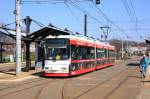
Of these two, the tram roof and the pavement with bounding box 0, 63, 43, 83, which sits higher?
the tram roof

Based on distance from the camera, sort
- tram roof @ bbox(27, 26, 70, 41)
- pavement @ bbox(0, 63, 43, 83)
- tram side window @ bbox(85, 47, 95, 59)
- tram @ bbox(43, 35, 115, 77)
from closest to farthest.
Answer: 1. pavement @ bbox(0, 63, 43, 83)
2. tram @ bbox(43, 35, 115, 77)
3. tram roof @ bbox(27, 26, 70, 41)
4. tram side window @ bbox(85, 47, 95, 59)

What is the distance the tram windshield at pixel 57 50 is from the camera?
2841 cm

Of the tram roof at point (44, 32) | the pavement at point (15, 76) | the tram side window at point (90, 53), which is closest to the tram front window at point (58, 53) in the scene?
the pavement at point (15, 76)

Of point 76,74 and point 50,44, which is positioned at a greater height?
point 50,44

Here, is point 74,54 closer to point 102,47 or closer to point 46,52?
point 46,52

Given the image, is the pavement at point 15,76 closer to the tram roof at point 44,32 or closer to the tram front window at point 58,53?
the tram front window at point 58,53

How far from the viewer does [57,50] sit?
28.4 meters

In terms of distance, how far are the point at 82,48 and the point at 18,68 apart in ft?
17.5

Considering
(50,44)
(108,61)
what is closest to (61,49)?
(50,44)

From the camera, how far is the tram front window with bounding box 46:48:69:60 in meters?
28.4

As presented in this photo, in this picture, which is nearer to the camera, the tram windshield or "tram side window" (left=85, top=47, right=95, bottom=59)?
the tram windshield

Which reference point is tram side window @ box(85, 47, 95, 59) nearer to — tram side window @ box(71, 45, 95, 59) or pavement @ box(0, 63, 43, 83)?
tram side window @ box(71, 45, 95, 59)

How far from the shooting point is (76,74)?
3059 centimetres

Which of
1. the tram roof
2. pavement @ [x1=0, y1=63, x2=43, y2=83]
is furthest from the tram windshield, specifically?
the tram roof
